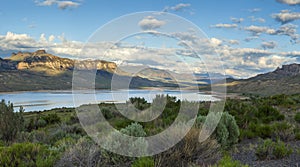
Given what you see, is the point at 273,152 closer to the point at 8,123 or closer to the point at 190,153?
the point at 190,153

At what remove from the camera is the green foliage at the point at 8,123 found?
11.0m

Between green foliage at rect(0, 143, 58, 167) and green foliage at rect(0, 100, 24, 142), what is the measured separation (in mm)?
4676

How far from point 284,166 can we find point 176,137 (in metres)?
2.32

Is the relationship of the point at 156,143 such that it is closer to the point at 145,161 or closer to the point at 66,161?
the point at 145,161

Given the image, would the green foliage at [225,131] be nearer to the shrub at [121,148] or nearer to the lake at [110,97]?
the shrub at [121,148]

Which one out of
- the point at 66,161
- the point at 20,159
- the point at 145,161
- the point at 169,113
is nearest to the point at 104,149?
the point at 66,161

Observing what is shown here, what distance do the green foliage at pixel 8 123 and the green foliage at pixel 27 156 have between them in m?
4.68

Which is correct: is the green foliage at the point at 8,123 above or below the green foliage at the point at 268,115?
above

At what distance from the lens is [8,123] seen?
11.2 metres

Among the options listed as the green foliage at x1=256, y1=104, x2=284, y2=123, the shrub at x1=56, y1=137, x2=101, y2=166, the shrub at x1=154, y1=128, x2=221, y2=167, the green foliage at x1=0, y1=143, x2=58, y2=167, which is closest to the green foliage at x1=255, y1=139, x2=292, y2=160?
the shrub at x1=154, y1=128, x2=221, y2=167

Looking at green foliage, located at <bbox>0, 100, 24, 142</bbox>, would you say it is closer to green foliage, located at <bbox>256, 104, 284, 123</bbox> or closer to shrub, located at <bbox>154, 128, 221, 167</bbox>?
shrub, located at <bbox>154, 128, 221, 167</bbox>

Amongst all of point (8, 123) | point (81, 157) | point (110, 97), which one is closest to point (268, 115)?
point (81, 157)

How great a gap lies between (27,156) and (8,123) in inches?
215

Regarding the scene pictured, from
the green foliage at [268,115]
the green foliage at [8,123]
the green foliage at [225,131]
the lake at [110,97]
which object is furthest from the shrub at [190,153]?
the green foliage at [268,115]
